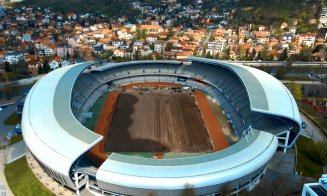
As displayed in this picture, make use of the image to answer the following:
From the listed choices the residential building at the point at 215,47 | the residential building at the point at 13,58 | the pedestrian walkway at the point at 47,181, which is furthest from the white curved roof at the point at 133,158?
the residential building at the point at 215,47

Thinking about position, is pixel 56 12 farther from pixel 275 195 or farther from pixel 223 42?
pixel 275 195

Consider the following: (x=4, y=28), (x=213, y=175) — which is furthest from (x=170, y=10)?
(x=213, y=175)

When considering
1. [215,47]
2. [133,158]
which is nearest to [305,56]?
[215,47]

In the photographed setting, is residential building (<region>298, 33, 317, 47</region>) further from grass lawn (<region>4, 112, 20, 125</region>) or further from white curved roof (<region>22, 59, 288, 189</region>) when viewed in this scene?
grass lawn (<region>4, 112, 20, 125</region>)

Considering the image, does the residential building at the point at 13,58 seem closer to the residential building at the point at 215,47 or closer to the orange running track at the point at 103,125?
the orange running track at the point at 103,125

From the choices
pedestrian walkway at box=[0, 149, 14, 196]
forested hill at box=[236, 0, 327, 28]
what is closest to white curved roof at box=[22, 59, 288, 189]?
pedestrian walkway at box=[0, 149, 14, 196]
